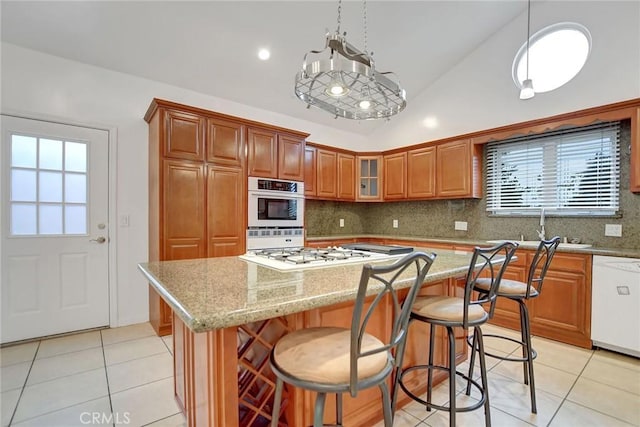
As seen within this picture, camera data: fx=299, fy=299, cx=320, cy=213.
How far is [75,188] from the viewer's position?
115 inches

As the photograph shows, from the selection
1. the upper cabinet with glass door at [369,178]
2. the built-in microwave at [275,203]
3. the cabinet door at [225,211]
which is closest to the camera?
the cabinet door at [225,211]

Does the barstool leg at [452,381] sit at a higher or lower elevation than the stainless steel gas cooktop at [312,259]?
lower

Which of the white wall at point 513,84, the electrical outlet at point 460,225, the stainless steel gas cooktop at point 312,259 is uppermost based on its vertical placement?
the white wall at point 513,84

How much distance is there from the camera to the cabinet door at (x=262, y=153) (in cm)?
336

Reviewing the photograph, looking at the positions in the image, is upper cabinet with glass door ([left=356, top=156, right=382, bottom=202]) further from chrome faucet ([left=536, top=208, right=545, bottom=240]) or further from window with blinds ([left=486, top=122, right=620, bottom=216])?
chrome faucet ([left=536, top=208, right=545, bottom=240])

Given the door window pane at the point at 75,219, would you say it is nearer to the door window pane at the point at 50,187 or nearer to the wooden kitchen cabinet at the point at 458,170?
the door window pane at the point at 50,187

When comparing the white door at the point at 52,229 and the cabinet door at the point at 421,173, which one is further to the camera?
the cabinet door at the point at 421,173

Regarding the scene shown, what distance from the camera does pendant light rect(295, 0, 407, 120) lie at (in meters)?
1.53

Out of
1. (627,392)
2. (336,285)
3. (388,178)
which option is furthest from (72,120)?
(627,392)

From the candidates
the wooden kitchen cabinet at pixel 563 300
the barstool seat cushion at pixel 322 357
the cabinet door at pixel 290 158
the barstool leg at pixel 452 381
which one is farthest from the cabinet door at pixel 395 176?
the barstool seat cushion at pixel 322 357

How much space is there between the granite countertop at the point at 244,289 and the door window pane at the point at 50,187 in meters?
2.06

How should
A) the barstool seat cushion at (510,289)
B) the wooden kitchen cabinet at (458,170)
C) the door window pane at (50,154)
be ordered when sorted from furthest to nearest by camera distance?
the wooden kitchen cabinet at (458,170)
the door window pane at (50,154)
the barstool seat cushion at (510,289)

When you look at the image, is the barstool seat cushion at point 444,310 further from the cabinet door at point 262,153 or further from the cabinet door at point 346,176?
the cabinet door at point 346,176

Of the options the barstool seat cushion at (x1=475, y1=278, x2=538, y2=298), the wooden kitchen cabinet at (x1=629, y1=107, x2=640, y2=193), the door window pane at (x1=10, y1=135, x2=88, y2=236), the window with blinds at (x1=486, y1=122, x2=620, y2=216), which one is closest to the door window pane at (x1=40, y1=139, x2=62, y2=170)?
the door window pane at (x1=10, y1=135, x2=88, y2=236)
